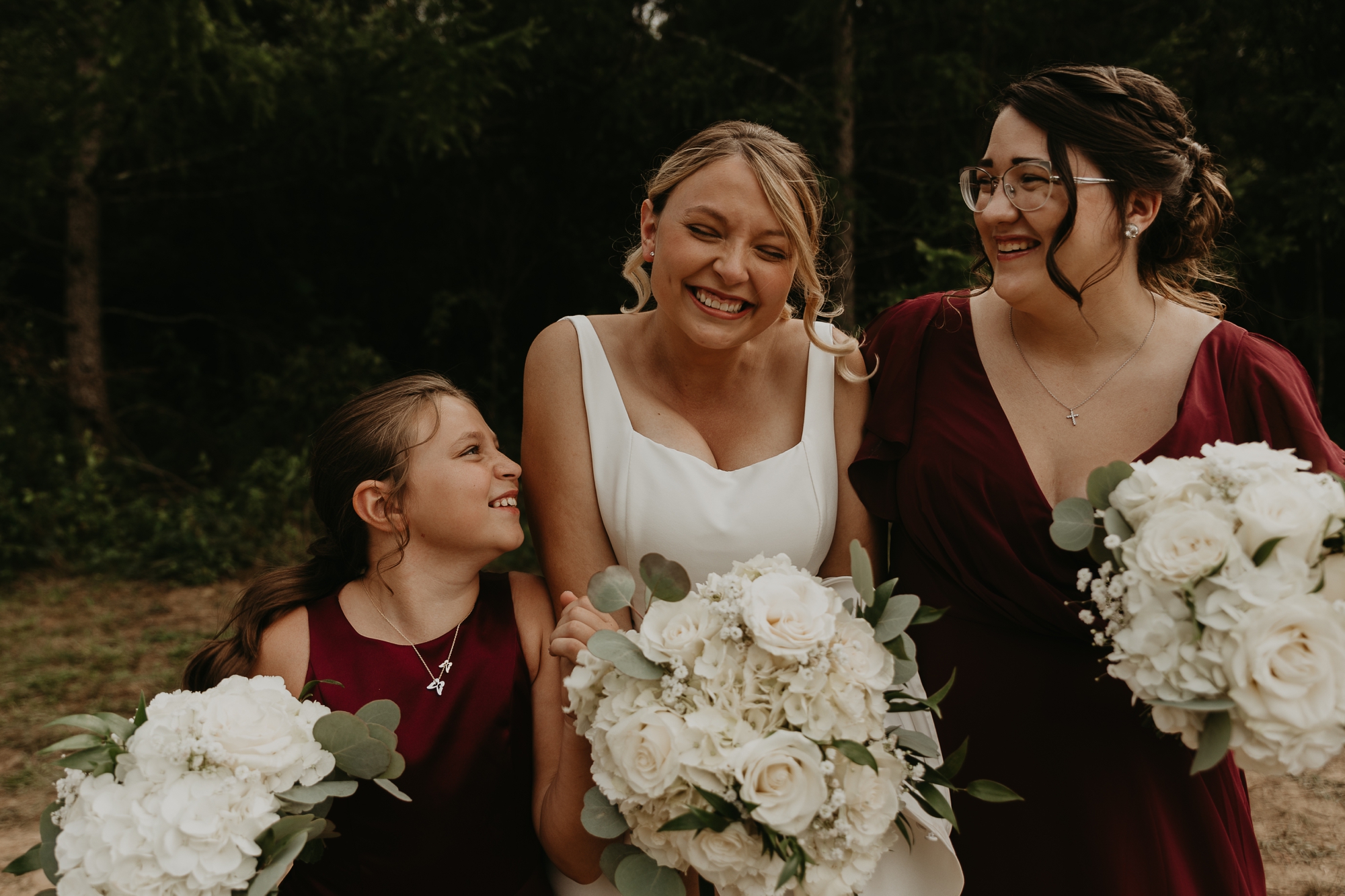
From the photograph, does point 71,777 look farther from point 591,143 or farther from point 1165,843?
point 591,143

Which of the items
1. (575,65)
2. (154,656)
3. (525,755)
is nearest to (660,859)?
(525,755)

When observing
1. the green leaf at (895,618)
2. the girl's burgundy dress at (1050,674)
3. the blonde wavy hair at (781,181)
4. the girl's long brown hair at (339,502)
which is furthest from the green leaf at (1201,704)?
the girl's long brown hair at (339,502)

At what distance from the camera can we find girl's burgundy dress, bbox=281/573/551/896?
219cm

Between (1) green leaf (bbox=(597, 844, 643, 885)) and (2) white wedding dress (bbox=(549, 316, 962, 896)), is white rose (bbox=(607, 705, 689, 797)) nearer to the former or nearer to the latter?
(1) green leaf (bbox=(597, 844, 643, 885))

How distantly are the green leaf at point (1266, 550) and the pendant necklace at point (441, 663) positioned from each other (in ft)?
5.42

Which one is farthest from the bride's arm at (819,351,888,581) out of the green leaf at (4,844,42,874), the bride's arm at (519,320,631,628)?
the green leaf at (4,844,42,874)

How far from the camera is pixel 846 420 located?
8.71 ft

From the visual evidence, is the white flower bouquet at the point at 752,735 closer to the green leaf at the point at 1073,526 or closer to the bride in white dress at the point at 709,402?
the green leaf at the point at 1073,526

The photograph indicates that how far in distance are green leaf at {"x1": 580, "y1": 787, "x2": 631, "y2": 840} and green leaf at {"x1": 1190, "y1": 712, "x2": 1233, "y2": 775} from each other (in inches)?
35.7

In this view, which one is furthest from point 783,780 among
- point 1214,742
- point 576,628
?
point 1214,742

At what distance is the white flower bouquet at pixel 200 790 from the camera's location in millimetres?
1565

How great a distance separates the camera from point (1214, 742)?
5.01 ft

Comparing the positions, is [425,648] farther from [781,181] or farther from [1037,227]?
[1037,227]

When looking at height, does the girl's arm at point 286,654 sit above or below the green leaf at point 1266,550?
below
